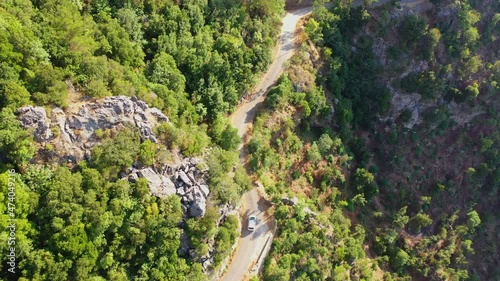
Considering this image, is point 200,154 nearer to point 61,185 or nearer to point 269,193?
point 269,193

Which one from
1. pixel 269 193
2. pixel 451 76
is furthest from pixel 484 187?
pixel 269 193

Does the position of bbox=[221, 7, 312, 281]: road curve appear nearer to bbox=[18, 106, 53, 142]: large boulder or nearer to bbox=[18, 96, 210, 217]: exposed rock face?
bbox=[18, 96, 210, 217]: exposed rock face

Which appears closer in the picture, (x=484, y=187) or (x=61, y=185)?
(x=61, y=185)

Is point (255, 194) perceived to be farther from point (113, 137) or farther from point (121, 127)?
point (113, 137)

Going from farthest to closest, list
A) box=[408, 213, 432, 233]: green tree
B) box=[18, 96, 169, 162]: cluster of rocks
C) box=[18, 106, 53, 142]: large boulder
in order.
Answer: box=[408, 213, 432, 233]: green tree, box=[18, 96, 169, 162]: cluster of rocks, box=[18, 106, 53, 142]: large boulder

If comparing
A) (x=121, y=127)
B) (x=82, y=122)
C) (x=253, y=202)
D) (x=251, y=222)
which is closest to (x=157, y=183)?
(x=121, y=127)

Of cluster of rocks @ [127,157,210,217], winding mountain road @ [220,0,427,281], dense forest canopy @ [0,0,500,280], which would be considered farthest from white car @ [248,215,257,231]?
cluster of rocks @ [127,157,210,217]
